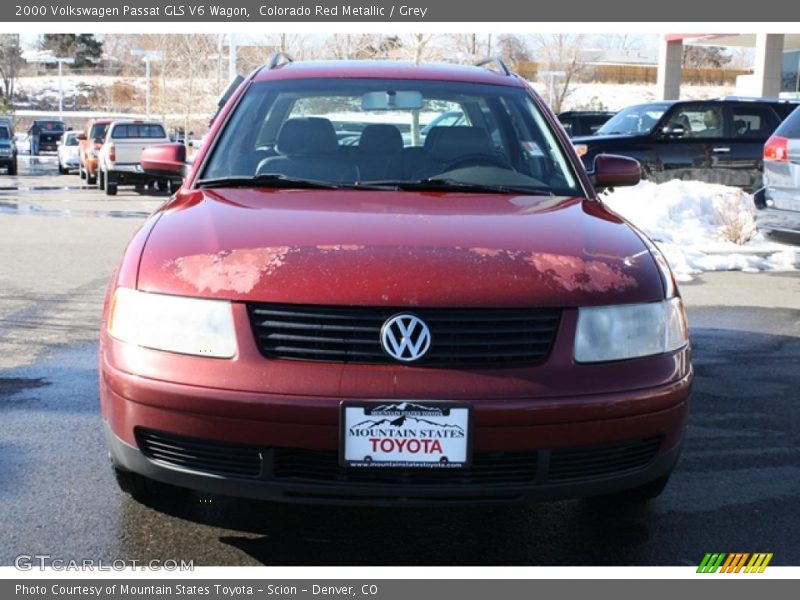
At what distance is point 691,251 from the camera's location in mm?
10391

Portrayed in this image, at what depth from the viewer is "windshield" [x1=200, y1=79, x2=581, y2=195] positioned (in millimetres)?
4180

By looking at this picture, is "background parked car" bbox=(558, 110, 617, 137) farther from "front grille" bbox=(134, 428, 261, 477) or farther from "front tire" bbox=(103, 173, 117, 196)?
"front grille" bbox=(134, 428, 261, 477)

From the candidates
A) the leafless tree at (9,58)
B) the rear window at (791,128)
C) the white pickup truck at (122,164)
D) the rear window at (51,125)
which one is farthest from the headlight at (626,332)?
the leafless tree at (9,58)

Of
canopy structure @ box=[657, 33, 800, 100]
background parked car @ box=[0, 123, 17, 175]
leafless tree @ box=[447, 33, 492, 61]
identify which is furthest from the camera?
leafless tree @ box=[447, 33, 492, 61]

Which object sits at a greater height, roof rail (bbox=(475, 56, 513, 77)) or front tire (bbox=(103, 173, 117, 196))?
roof rail (bbox=(475, 56, 513, 77))

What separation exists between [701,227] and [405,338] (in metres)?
10.3

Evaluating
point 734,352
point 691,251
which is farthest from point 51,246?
point 734,352

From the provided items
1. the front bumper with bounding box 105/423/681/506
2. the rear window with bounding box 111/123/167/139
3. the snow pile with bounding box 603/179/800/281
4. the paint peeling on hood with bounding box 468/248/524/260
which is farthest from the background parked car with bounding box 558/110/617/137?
the front bumper with bounding box 105/423/681/506

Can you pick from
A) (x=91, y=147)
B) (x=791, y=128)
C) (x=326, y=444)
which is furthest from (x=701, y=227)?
(x=91, y=147)

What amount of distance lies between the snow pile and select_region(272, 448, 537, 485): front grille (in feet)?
21.0

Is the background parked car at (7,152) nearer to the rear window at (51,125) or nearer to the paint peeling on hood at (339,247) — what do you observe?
the rear window at (51,125)

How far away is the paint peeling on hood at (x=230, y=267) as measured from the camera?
3021mm

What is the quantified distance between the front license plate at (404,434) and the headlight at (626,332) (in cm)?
44

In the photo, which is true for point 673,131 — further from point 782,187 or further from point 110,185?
point 110,185
